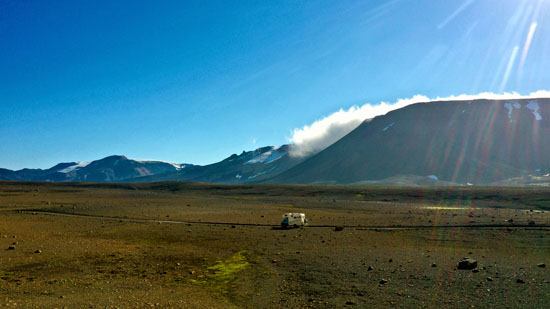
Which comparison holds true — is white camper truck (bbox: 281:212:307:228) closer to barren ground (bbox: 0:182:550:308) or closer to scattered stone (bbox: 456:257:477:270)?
barren ground (bbox: 0:182:550:308)

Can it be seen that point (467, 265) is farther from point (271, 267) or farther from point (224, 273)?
point (224, 273)

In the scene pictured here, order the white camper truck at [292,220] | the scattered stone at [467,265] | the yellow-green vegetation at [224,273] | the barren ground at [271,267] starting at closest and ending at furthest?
1. the barren ground at [271,267]
2. the yellow-green vegetation at [224,273]
3. the scattered stone at [467,265]
4. the white camper truck at [292,220]

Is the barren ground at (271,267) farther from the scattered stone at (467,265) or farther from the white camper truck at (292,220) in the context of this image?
the white camper truck at (292,220)

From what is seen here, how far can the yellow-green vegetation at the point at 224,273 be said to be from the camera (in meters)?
16.4

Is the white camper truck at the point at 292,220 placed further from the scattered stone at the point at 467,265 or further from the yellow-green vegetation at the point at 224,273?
the scattered stone at the point at 467,265

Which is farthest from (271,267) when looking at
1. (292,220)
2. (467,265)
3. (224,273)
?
(292,220)

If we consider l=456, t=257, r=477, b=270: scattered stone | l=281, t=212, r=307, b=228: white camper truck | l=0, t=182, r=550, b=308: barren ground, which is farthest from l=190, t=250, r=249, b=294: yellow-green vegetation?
l=281, t=212, r=307, b=228: white camper truck

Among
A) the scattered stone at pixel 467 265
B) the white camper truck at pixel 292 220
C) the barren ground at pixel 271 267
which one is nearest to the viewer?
the barren ground at pixel 271 267

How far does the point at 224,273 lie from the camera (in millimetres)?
18656

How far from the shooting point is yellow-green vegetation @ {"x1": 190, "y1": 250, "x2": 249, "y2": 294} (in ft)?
53.8

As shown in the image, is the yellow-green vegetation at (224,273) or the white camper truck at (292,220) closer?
the yellow-green vegetation at (224,273)

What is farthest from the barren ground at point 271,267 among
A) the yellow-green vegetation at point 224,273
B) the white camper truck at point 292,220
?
the white camper truck at point 292,220

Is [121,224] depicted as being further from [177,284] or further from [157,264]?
[177,284]

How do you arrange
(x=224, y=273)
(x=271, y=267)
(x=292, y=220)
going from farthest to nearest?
1. (x=292, y=220)
2. (x=271, y=267)
3. (x=224, y=273)
